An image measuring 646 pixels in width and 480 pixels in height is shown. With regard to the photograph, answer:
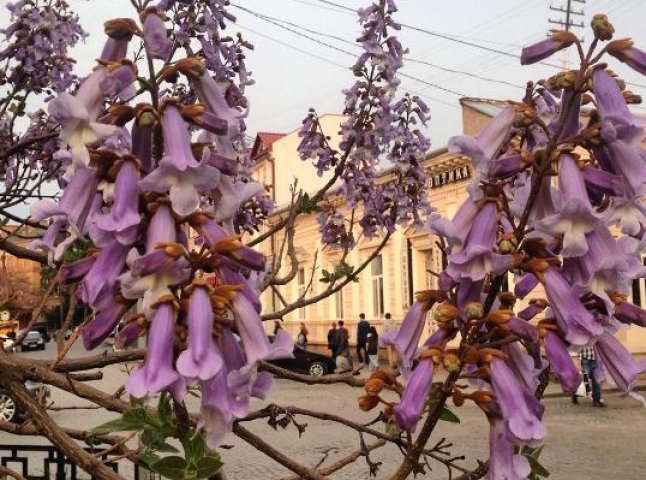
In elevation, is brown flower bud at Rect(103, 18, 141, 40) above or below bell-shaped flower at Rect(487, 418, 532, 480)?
above

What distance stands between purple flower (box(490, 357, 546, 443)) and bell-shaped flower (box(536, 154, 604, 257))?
0.28m

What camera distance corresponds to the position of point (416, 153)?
7.80 meters

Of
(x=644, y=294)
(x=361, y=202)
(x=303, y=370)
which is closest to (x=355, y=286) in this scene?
(x=303, y=370)

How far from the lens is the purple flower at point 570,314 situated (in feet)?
5.21

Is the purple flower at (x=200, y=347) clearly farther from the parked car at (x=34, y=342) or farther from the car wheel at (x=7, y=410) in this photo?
the parked car at (x=34, y=342)

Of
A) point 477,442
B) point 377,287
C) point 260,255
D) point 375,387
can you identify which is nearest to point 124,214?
point 260,255

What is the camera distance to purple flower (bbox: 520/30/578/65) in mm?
1840

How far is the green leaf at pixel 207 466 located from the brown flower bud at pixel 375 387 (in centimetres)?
37

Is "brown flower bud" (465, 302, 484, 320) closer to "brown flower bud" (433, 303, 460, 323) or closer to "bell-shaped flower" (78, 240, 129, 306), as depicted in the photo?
"brown flower bud" (433, 303, 460, 323)

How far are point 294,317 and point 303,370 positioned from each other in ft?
37.1

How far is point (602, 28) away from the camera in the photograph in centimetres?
174

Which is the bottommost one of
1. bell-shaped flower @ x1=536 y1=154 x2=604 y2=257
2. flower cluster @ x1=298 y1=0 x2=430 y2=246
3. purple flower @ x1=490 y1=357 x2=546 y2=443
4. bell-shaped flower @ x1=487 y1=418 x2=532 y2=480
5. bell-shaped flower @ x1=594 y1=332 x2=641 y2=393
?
bell-shaped flower @ x1=487 y1=418 x2=532 y2=480

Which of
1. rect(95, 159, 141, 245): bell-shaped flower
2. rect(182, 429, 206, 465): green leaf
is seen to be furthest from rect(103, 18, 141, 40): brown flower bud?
rect(182, 429, 206, 465): green leaf

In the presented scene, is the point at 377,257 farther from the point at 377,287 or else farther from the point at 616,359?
the point at 616,359
